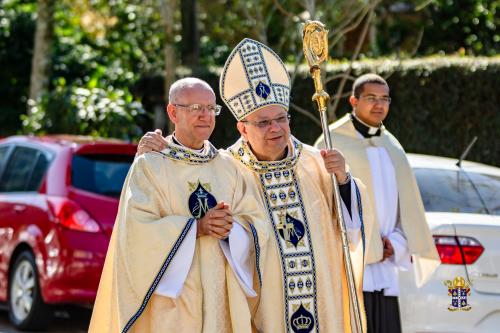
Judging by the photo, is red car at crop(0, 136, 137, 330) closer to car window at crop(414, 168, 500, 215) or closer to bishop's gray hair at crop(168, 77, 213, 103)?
car window at crop(414, 168, 500, 215)

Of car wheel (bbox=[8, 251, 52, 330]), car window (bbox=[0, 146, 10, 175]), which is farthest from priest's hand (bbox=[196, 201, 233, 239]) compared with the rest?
car window (bbox=[0, 146, 10, 175])

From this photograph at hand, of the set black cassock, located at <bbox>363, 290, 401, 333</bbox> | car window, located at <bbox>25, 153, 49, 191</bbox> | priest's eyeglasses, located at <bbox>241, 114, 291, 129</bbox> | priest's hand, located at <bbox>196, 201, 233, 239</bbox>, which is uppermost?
car window, located at <bbox>25, 153, 49, 191</bbox>

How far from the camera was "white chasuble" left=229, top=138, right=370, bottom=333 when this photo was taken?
626cm

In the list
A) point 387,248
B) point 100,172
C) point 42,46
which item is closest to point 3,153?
point 100,172

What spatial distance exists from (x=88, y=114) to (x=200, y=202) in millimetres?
10164

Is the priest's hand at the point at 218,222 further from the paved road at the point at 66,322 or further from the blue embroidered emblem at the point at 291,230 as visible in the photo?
the paved road at the point at 66,322

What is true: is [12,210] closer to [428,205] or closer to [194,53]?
[428,205]

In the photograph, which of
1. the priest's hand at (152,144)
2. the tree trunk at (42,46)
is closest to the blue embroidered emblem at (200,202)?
the priest's hand at (152,144)

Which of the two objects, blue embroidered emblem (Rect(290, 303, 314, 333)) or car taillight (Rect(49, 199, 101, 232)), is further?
car taillight (Rect(49, 199, 101, 232))

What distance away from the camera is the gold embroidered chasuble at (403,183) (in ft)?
24.4

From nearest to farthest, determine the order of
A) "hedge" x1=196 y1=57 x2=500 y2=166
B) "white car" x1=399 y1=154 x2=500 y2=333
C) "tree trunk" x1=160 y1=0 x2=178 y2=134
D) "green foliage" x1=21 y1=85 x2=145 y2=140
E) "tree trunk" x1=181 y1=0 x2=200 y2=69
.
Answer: "white car" x1=399 y1=154 x2=500 y2=333 < "hedge" x1=196 y1=57 x2=500 y2=166 < "tree trunk" x1=160 y1=0 x2=178 y2=134 < "green foliage" x1=21 y1=85 x2=145 y2=140 < "tree trunk" x1=181 y1=0 x2=200 y2=69

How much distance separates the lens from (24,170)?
10.9m

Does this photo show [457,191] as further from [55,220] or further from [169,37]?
[169,37]

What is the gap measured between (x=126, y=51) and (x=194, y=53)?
158 inches
